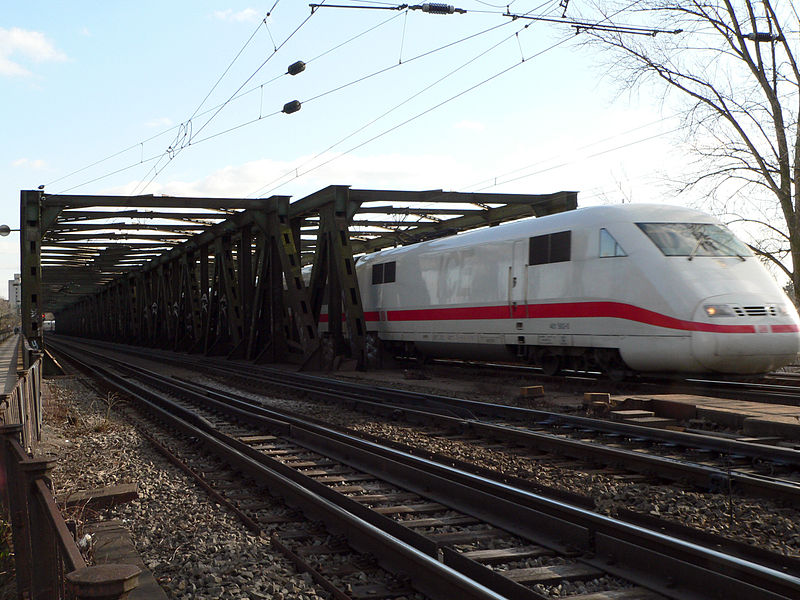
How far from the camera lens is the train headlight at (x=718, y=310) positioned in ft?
39.4

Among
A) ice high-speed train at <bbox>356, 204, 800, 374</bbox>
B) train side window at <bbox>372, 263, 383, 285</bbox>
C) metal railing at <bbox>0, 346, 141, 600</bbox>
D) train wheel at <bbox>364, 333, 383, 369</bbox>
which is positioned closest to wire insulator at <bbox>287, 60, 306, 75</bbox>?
ice high-speed train at <bbox>356, 204, 800, 374</bbox>

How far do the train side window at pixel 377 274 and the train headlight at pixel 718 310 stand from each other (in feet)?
37.7

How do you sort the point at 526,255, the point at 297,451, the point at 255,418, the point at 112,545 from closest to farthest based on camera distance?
1. the point at 112,545
2. the point at 297,451
3. the point at 255,418
4. the point at 526,255

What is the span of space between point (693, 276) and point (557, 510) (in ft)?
27.2

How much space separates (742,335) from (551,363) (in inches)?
180

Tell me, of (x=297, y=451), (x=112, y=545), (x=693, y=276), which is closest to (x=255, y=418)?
(x=297, y=451)

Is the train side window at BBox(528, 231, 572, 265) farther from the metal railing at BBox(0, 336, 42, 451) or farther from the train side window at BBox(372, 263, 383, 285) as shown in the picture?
the metal railing at BBox(0, 336, 42, 451)

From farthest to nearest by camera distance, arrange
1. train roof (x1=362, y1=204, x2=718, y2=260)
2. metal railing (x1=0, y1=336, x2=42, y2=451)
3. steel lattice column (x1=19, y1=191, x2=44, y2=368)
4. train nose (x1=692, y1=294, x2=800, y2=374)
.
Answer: steel lattice column (x1=19, y1=191, x2=44, y2=368) < train roof (x1=362, y1=204, x2=718, y2=260) < train nose (x1=692, y1=294, x2=800, y2=374) < metal railing (x1=0, y1=336, x2=42, y2=451)

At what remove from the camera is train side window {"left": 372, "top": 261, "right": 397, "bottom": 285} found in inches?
848

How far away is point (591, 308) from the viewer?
1378 centimetres

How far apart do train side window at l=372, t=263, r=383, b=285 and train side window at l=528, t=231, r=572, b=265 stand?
7.38 metres

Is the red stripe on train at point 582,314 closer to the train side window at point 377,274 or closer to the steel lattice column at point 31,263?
the train side window at point 377,274

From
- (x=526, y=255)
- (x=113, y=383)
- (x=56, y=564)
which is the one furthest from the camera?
(x=113, y=383)

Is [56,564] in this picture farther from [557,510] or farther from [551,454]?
[551,454]
